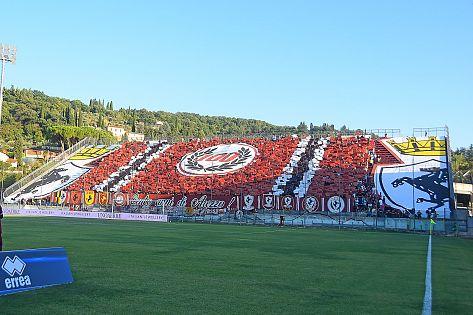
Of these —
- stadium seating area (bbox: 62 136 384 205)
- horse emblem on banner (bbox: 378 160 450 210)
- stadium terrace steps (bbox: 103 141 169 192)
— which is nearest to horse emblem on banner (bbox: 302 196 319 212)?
stadium seating area (bbox: 62 136 384 205)

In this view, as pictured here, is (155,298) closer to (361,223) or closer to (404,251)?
(404,251)

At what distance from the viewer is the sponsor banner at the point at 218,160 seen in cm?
6556

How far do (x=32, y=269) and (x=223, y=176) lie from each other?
2130 inches

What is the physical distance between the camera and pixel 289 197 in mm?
54844

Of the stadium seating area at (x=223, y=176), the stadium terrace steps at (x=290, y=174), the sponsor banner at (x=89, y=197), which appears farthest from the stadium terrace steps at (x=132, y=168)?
the stadium terrace steps at (x=290, y=174)

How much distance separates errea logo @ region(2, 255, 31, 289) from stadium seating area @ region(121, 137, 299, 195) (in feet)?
161

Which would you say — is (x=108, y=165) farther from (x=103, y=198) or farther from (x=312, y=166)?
(x=312, y=166)

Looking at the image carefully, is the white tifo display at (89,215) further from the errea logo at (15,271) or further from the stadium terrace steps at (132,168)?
the errea logo at (15,271)

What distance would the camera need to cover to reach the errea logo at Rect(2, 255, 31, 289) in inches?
346

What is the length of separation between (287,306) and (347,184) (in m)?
46.9

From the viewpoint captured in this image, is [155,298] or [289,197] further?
[289,197]

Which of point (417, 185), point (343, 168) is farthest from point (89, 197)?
point (417, 185)

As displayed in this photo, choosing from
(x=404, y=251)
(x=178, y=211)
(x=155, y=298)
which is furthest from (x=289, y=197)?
(x=155, y=298)

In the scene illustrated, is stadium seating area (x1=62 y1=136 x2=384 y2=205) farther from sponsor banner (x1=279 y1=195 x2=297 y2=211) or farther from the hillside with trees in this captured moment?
the hillside with trees
